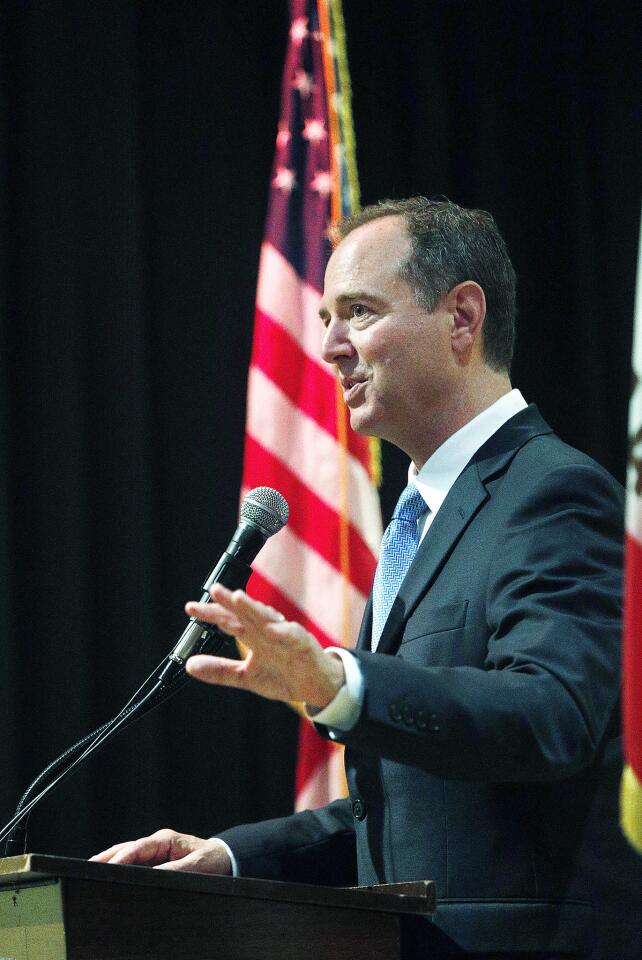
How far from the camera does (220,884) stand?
127cm

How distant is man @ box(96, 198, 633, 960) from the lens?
1274 millimetres

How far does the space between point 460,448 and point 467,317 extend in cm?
28

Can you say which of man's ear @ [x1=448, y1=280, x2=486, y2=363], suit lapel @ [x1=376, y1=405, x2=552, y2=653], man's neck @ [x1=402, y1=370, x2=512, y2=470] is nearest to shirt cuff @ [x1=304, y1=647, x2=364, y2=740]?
suit lapel @ [x1=376, y1=405, x2=552, y2=653]

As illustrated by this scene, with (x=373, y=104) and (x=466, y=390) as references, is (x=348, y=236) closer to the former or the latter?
(x=466, y=390)

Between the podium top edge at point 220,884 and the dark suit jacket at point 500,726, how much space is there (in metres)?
0.15

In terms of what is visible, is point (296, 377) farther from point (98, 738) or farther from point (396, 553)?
point (98, 738)

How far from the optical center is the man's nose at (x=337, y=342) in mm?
2113

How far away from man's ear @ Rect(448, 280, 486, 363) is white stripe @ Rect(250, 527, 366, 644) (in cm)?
142

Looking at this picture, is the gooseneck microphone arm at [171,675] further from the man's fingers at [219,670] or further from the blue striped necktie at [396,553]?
the man's fingers at [219,670]

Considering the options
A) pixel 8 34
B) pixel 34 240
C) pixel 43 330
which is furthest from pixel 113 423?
pixel 8 34

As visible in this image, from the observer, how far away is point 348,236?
2.25 meters

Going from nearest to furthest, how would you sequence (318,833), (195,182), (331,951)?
(331,951) → (318,833) → (195,182)

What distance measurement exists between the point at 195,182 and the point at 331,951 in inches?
111

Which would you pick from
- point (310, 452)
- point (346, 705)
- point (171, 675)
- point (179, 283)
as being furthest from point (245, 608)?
point (179, 283)
